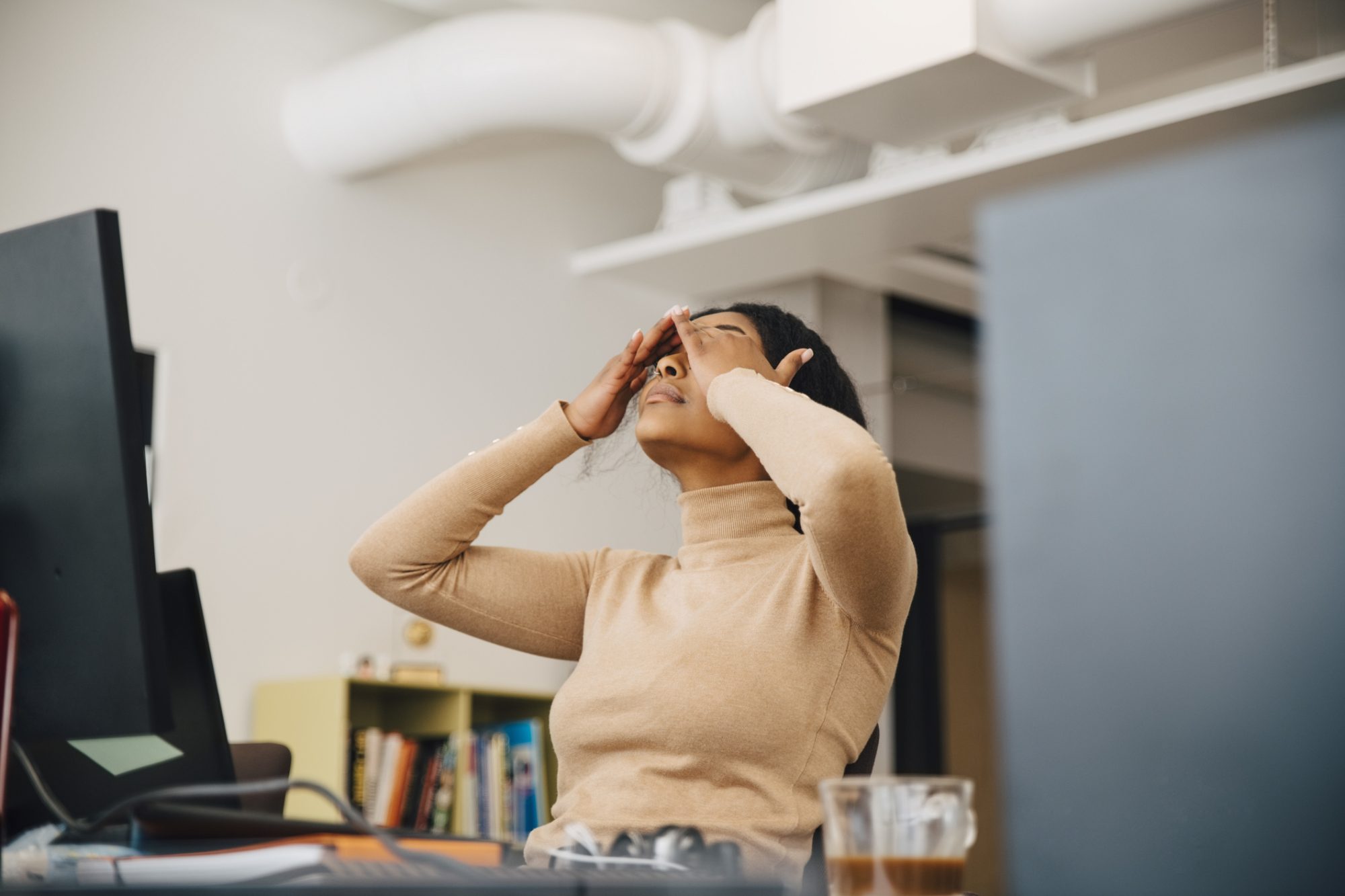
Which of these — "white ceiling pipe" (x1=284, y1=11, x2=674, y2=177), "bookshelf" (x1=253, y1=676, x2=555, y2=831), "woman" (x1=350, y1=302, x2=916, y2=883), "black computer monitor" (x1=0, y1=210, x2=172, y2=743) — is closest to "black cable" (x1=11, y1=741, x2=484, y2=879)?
"black computer monitor" (x1=0, y1=210, x2=172, y2=743)

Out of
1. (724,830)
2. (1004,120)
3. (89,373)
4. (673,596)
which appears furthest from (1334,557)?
(1004,120)

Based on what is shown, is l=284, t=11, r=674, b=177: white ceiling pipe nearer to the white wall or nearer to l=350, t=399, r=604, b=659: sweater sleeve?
the white wall

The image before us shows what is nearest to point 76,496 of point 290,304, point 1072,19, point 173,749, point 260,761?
point 173,749

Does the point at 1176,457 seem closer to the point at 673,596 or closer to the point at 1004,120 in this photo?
the point at 673,596

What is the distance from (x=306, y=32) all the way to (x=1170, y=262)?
387 centimetres

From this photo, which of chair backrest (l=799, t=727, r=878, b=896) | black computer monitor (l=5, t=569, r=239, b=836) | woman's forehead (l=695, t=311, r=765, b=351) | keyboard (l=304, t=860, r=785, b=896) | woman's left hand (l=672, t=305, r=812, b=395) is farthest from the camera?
woman's forehead (l=695, t=311, r=765, b=351)

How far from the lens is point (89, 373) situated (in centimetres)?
86

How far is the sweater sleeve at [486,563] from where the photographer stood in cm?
166

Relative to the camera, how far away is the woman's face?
5.20ft

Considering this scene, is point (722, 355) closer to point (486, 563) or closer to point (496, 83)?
point (486, 563)

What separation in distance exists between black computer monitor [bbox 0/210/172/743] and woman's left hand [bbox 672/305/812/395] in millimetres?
786

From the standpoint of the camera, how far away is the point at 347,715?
11.6 ft

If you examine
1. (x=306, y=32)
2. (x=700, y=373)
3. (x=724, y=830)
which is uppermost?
(x=306, y=32)

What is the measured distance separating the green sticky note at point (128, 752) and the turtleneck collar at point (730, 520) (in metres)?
0.68
